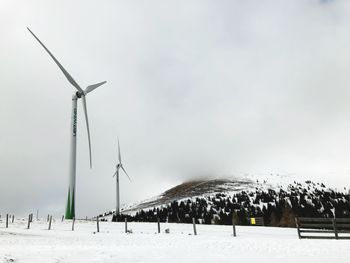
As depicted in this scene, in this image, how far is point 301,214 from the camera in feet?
312

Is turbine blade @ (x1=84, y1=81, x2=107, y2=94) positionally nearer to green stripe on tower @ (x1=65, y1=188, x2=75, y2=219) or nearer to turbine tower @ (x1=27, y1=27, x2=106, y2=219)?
turbine tower @ (x1=27, y1=27, x2=106, y2=219)

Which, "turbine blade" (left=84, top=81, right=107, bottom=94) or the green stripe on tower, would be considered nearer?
the green stripe on tower

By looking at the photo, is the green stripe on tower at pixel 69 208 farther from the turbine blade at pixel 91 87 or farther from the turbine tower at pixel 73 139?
the turbine blade at pixel 91 87

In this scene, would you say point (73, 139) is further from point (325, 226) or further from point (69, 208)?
point (325, 226)

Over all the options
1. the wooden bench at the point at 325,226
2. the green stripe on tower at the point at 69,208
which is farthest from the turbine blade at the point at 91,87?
the wooden bench at the point at 325,226

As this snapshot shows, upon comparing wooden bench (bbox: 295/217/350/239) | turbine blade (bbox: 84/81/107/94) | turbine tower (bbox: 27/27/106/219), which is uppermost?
turbine blade (bbox: 84/81/107/94)

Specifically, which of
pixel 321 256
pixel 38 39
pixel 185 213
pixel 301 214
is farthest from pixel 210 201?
pixel 321 256

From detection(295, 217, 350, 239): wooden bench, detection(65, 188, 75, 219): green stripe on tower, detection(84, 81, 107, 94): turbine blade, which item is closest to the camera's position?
detection(295, 217, 350, 239): wooden bench

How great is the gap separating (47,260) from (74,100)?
169ft

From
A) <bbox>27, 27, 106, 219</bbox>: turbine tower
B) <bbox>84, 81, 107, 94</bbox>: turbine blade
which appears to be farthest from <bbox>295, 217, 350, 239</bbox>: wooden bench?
<bbox>84, 81, 107, 94</bbox>: turbine blade

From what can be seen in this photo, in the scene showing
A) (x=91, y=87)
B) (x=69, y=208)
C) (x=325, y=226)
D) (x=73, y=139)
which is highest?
(x=91, y=87)

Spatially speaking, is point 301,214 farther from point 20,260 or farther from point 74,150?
point 20,260

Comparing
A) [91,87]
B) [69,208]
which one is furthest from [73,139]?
[69,208]

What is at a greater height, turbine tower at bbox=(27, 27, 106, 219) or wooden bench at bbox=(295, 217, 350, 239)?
turbine tower at bbox=(27, 27, 106, 219)
